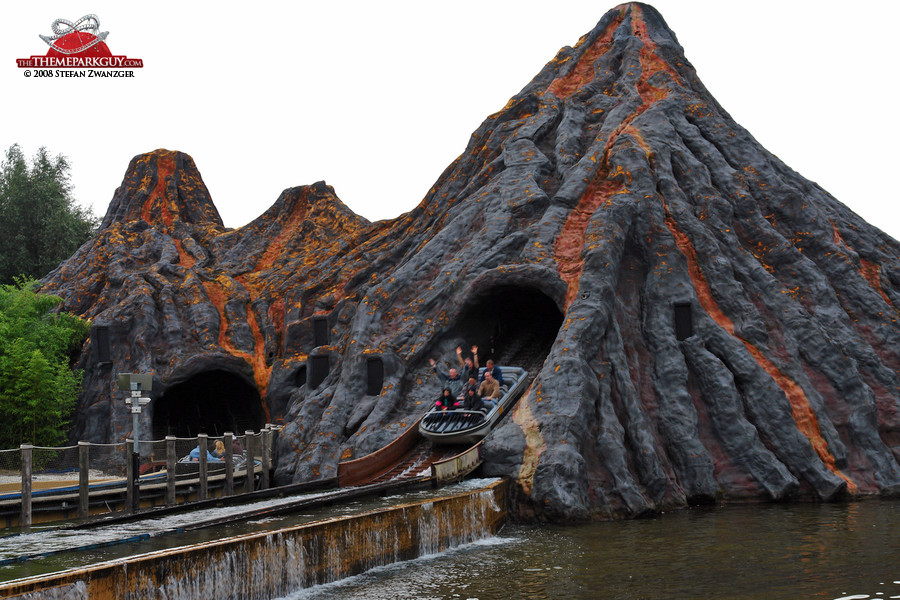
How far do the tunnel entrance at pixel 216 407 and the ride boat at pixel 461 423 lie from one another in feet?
78.3

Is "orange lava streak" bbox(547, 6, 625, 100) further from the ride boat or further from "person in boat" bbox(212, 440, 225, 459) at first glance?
"person in boat" bbox(212, 440, 225, 459)

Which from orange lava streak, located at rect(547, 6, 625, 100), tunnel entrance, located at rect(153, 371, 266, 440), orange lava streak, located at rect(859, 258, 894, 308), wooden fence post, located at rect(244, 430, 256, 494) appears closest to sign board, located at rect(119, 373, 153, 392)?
wooden fence post, located at rect(244, 430, 256, 494)

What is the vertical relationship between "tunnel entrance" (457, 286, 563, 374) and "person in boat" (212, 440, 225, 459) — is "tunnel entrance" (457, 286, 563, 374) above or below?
above

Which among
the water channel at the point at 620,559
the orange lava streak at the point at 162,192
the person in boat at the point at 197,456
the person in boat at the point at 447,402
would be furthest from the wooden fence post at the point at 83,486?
the orange lava streak at the point at 162,192

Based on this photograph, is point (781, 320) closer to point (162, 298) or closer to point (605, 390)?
point (605, 390)

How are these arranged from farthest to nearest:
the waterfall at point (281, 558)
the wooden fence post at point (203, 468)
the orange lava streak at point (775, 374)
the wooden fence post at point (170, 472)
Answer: the wooden fence post at point (203, 468), the wooden fence post at point (170, 472), the orange lava streak at point (775, 374), the waterfall at point (281, 558)

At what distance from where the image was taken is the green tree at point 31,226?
57188 millimetres

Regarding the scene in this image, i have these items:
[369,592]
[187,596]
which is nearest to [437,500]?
[369,592]

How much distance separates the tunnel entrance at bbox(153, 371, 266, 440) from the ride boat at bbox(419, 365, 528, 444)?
2387 centimetres

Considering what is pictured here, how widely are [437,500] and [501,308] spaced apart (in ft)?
48.9

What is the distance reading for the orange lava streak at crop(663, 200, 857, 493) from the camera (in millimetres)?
22219

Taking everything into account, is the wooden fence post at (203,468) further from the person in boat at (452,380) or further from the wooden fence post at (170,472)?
the person in boat at (452,380)

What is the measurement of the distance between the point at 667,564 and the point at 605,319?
389 inches

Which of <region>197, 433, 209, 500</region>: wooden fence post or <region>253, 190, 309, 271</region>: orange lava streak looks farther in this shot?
<region>253, 190, 309, 271</region>: orange lava streak
